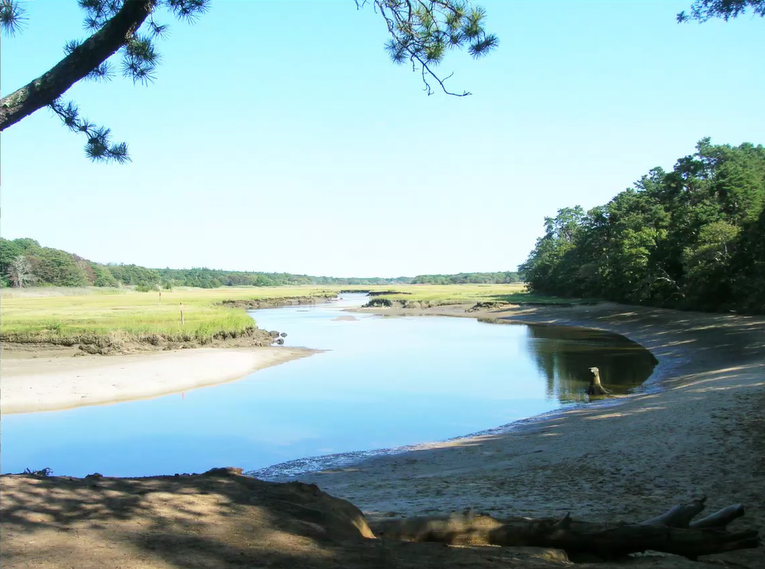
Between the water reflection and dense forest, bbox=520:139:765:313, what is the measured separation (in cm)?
645

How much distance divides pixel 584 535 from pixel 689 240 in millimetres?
43408

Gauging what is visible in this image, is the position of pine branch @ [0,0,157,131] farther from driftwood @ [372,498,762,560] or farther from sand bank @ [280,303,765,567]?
sand bank @ [280,303,765,567]

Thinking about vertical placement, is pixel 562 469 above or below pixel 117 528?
below

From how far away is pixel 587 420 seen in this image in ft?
43.2

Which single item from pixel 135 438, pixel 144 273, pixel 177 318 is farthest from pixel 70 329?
pixel 144 273

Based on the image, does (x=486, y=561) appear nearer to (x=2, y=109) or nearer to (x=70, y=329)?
(x=2, y=109)

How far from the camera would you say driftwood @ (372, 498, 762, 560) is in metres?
4.66

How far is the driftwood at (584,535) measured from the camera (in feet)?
15.3

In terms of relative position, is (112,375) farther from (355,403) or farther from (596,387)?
(596,387)

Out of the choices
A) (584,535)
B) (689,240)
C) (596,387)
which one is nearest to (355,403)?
(596,387)

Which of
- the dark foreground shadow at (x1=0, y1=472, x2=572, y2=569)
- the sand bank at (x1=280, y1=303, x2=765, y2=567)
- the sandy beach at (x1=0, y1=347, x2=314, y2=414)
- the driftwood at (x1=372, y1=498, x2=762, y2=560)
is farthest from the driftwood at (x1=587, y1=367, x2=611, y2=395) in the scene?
the dark foreground shadow at (x1=0, y1=472, x2=572, y2=569)

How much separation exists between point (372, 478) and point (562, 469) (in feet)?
9.95

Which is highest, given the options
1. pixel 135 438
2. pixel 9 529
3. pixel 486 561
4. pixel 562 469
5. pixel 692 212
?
pixel 692 212

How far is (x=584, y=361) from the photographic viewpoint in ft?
88.9
